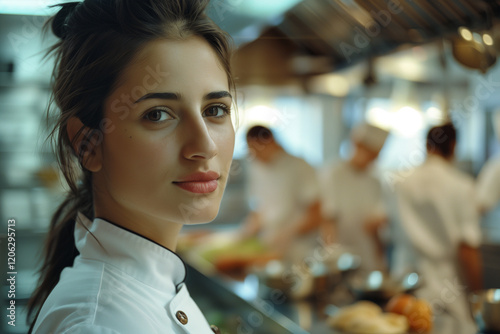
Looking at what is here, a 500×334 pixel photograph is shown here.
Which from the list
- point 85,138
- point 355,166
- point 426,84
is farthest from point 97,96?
point 426,84

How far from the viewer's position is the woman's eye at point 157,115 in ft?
1.50

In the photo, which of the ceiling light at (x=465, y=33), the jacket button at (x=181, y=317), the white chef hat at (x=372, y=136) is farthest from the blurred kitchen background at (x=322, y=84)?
→ the jacket button at (x=181, y=317)

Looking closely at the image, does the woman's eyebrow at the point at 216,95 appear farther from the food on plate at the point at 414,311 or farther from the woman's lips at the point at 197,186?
the food on plate at the point at 414,311

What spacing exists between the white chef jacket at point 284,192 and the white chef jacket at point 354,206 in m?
0.17

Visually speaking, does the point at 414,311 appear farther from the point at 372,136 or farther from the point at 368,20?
the point at 372,136

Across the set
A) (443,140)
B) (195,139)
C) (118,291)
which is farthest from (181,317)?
(443,140)

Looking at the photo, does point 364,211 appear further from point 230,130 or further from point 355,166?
point 230,130

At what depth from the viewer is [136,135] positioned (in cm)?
46

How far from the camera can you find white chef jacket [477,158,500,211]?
102 inches

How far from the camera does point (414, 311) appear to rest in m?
1.14

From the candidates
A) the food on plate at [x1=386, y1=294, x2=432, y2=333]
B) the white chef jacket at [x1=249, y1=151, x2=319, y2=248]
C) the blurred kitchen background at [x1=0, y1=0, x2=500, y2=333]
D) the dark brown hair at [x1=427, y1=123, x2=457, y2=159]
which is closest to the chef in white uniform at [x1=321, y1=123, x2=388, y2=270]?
the white chef jacket at [x1=249, y1=151, x2=319, y2=248]

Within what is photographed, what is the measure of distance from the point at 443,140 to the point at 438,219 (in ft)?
1.08

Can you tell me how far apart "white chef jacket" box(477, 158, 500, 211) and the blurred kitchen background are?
21cm

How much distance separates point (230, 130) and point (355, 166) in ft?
6.85
